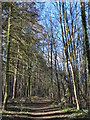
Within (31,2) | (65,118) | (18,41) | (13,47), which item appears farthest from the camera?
(13,47)

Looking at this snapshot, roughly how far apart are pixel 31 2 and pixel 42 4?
853 mm

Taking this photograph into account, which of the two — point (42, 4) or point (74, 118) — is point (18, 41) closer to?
point (42, 4)

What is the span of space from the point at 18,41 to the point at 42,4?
262 cm

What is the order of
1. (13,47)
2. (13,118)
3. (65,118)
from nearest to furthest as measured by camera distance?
(13,118), (65,118), (13,47)

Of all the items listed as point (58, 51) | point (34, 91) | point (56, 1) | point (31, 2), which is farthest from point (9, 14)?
point (34, 91)

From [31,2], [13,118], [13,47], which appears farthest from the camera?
[13,47]

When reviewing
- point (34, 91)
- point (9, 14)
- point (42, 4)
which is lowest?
point (34, 91)

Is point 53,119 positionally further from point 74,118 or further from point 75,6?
point 75,6

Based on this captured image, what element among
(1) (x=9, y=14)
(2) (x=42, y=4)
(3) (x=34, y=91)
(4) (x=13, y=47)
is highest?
(2) (x=42, y=4)

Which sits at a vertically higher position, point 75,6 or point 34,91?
point 75,6

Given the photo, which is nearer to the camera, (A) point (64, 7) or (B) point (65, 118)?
(B) point (65, 118)

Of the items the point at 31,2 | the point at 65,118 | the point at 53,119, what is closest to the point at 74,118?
the point at 65,118

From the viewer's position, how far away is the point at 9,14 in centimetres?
987

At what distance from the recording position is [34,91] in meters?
32.1
